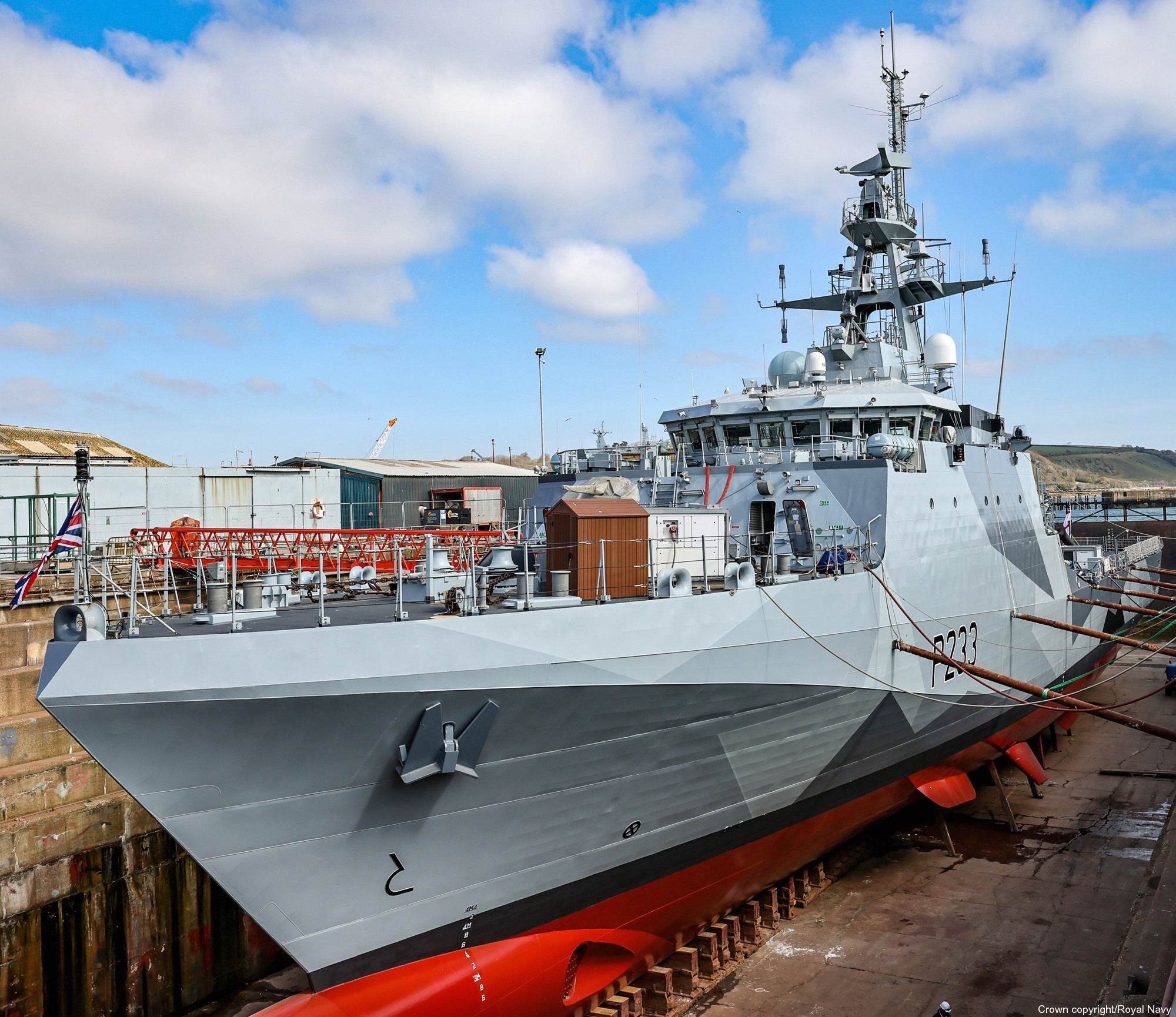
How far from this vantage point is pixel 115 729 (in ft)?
20.8

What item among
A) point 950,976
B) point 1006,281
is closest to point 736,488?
point 950,976

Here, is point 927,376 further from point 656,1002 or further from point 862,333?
point 656,1002

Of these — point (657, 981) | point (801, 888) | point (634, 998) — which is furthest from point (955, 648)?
point (634, 998)

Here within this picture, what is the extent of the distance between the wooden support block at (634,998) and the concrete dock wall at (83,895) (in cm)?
669

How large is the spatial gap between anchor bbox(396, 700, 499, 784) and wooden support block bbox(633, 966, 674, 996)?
4.66m

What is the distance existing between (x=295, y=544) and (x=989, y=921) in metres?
13.7

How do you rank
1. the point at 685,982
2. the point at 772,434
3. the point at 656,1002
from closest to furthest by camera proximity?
1. the point at 656,1002
2. the point at 685,982
3. the point at 772,434

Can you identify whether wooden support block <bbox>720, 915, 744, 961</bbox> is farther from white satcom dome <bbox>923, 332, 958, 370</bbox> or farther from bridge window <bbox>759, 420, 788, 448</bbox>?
white satcom dome <bbox>923, 332, 958, 370</bbox>

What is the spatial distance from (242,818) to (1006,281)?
1909 centimetres

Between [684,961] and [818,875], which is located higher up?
[684,961]

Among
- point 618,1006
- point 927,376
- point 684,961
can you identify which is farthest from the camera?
point 927,376

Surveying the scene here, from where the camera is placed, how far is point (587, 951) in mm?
9531

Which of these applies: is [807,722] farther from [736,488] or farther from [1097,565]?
[1097,565]

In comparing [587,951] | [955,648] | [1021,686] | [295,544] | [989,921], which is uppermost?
[295,544]
